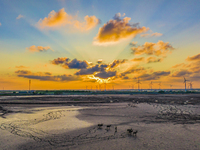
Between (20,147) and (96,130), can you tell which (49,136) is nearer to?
(20,147)

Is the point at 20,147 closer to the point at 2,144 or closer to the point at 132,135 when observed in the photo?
the point at 2,144

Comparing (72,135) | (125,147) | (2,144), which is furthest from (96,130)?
(2,144)

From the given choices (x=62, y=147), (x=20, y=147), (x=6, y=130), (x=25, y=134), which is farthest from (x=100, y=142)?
(x=6, y=130)

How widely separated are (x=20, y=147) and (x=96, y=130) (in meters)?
8.67

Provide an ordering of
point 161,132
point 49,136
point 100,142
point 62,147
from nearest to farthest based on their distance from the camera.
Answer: point 62,147 → point 100,142 → point 49,136 → point 161,132

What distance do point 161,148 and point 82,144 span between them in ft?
23.9

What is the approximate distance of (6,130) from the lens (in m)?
18.5

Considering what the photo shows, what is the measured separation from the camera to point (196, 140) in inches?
603

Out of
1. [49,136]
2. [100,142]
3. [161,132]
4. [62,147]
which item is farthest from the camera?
[161,132]

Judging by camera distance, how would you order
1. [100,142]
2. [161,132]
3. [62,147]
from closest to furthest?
[62,147] → [100,142] → [161,132]

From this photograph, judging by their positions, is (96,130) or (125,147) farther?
(96,130)

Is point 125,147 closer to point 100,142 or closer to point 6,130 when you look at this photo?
point 100,142

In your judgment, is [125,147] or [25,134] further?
[25,134]

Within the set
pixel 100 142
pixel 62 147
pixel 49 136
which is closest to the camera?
pixel 62 147
